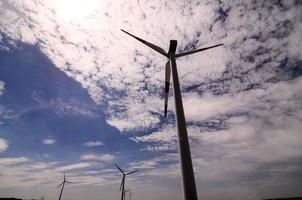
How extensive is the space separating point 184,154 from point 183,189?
2.54 m

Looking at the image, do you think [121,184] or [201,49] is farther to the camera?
[121,184]

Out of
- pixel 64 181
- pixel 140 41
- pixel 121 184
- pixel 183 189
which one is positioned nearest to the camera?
pixel 183 189

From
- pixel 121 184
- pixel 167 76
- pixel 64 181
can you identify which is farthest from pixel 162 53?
pixel 64 181

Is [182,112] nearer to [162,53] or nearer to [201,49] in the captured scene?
[162,53]

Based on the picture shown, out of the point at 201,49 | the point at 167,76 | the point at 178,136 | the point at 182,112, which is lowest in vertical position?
the point at 178,136

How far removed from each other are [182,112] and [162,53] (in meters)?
13.5

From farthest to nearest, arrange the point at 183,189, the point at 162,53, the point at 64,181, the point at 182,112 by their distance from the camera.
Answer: the point at 64,181, the point at 162,53, the point at 182,112, the point at 183,189

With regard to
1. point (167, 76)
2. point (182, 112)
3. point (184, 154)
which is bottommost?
point (184, 154)

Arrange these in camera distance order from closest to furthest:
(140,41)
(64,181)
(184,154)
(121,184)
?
1. (184,154)
2. (140,41)
3. (121,184)
4. (64,181)

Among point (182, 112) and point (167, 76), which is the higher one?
point (167, 76)

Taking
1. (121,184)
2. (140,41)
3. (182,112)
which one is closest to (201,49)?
(140,41)

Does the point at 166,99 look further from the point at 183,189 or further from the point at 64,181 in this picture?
the point at 64,181

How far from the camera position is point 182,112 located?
736 inches

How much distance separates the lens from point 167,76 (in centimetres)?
3067
